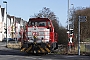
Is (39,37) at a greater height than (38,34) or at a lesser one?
lesser

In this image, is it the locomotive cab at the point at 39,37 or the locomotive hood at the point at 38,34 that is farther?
the locomotive hood at the point at 38,34

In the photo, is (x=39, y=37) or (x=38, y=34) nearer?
(x=39, y=37)

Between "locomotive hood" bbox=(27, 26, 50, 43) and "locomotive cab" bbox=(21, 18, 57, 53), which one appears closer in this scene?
"locomotive cab" bbox=(21, 18, 57, 53)

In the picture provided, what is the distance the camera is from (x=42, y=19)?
28750 mm

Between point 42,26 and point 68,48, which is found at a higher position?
point 42,26

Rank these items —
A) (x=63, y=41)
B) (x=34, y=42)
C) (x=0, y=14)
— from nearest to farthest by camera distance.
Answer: (x=34, y=42)
(x=63, y=41)
(x=0, y=14)

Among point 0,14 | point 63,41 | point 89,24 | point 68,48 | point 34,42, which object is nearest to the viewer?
point 34,42

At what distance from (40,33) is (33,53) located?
207 centimetres

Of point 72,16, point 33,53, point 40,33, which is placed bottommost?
point 33,53

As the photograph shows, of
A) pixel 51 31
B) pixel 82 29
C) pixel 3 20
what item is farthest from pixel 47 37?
pixel 3 20

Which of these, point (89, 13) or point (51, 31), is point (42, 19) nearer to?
point (51, 31)

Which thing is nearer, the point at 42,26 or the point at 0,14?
the point at 42,26

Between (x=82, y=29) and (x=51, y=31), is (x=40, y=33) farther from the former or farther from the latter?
(x=82, y=29)

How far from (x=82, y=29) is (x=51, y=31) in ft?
94.1
